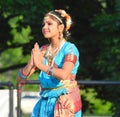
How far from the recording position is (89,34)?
13.9m

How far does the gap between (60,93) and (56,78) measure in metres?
0.18

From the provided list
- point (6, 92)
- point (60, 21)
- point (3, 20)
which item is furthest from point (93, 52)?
point (60, 21)

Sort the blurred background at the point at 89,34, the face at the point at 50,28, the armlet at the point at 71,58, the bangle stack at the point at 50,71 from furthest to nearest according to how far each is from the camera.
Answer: the blurred background at the point at 89,34
the face at the point at 50,28
the armlet at the point at 71,58
the bangle stack at the point at 50,71

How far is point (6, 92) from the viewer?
695 centimetres

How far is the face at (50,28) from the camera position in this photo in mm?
4988

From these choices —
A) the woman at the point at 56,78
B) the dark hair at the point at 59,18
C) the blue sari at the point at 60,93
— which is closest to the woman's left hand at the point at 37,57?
the woman at the point at 56,78

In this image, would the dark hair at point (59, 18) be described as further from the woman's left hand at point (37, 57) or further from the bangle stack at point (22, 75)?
the bangle stack at point (22, 75)

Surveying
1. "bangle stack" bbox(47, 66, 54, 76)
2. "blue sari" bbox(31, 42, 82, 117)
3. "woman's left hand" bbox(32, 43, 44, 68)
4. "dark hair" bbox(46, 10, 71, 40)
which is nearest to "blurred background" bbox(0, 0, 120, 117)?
"dark hair" bbox(46, 10, 71, 40)

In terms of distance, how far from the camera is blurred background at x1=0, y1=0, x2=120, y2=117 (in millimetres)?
11094

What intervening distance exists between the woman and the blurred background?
5.60 m

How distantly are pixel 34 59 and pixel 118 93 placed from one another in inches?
263

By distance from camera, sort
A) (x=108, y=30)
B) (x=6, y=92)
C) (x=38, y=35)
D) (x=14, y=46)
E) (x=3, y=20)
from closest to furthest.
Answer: (x=6, y=92) < (x=108, y=30) < (x=38, y=35) < (x=3, y=20) < (x=14, y=46)

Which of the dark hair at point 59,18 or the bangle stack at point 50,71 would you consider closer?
the bangle stack at point 50,71

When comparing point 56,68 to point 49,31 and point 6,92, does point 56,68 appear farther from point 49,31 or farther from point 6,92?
point 6,92
